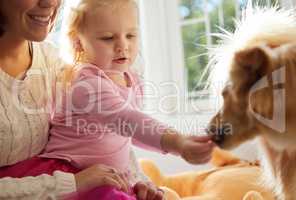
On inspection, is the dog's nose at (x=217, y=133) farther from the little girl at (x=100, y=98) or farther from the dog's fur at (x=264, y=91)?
the little girl at (x=100, y=98)

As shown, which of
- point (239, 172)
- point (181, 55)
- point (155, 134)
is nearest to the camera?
point (155, 134)

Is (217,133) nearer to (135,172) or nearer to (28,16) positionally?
(135,172)

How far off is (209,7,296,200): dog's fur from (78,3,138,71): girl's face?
10.4 inches

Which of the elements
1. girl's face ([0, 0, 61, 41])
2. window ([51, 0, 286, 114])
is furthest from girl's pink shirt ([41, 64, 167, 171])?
window ([51, 0, 286, 114])

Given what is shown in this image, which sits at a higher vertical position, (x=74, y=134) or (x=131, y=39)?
(x=131, y=39)

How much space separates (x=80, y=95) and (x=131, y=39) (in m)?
0.18

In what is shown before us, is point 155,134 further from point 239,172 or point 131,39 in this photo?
point 239,172

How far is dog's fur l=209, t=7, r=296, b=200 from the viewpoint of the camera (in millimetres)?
718

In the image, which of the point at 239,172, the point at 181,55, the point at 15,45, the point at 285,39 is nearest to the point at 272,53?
the point at 285,39

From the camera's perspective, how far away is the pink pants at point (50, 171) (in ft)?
3.03

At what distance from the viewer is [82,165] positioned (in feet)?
3.36

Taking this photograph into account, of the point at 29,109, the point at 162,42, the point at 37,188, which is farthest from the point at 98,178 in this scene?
the point at 162,42

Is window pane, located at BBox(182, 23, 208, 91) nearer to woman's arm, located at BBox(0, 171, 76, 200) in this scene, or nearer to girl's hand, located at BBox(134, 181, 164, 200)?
girl's hand, located at BBox(134, 181, 164, 200)

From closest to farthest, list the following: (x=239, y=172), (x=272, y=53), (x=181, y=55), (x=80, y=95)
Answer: (x=272, y=53) < (x=80, y=95) < (x=239, y=172) < (x=181, y=55)
